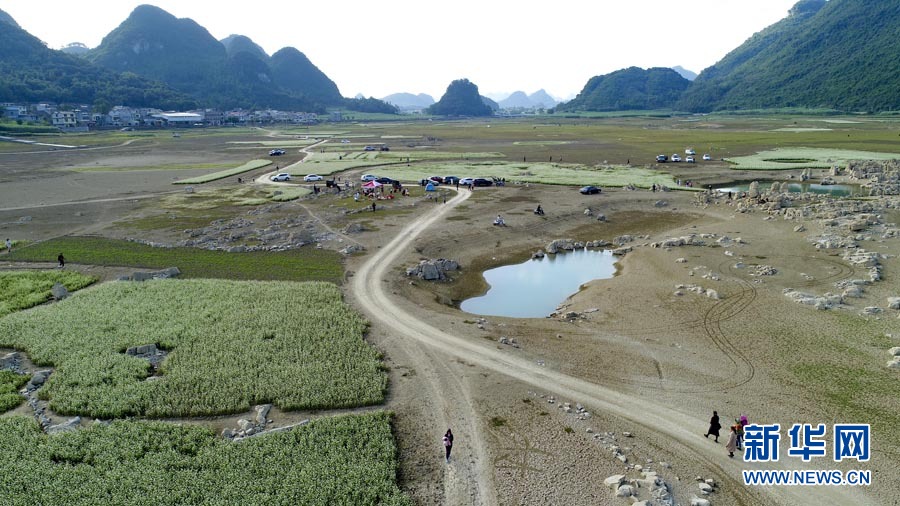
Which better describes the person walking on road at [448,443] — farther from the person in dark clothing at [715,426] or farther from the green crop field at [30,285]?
the green crop field at [30,285]

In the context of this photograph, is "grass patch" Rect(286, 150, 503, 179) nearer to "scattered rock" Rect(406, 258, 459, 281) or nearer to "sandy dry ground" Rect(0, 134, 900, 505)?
"sandy dry ground" Rect(0, 134, 900, 505)

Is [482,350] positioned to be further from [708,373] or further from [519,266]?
[519,266]

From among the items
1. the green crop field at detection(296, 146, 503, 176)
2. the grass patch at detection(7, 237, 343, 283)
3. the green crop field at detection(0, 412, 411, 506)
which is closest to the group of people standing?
the green crop field at detection(0, 412, 411, 506)

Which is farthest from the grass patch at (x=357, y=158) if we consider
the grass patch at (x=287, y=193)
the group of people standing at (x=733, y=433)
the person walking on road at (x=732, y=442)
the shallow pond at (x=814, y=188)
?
the person walking on road at (x=732, y=442)

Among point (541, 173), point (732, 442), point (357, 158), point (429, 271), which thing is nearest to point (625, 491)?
point (732, 442)

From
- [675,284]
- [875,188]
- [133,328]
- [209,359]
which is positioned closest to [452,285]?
[675,284]
